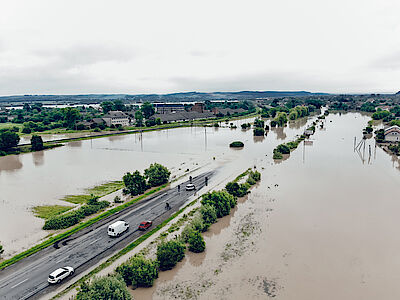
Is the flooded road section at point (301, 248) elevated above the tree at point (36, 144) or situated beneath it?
situated beneath

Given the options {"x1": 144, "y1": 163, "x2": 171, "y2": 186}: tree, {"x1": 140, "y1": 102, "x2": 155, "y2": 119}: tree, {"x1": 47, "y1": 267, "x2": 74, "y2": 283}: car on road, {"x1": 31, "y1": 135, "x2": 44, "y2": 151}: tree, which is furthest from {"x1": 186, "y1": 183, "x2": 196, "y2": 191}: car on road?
{"x1": 140, "y1": 102, "x2": 155, "y2": 119}: tree

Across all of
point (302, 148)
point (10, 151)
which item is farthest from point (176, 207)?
point (10, 151)

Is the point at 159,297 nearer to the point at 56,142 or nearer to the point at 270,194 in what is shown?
the point at 270,194

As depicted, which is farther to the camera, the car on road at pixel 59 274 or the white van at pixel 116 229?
the white van at pixel 116 229

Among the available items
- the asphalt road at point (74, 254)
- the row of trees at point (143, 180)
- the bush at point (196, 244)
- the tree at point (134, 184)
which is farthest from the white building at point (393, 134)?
the bush at point (196, 244)

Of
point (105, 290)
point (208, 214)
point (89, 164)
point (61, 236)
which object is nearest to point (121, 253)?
point (61, 236)

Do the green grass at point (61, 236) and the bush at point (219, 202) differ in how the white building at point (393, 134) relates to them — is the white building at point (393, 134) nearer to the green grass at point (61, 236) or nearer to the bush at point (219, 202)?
the bush at point (219, 202)

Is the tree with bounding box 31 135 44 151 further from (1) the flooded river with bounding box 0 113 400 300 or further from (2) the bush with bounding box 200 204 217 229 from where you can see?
(2) the bush with bounding box 200 204 217 229

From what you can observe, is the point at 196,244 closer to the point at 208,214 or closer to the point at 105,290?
the point at 208,214
